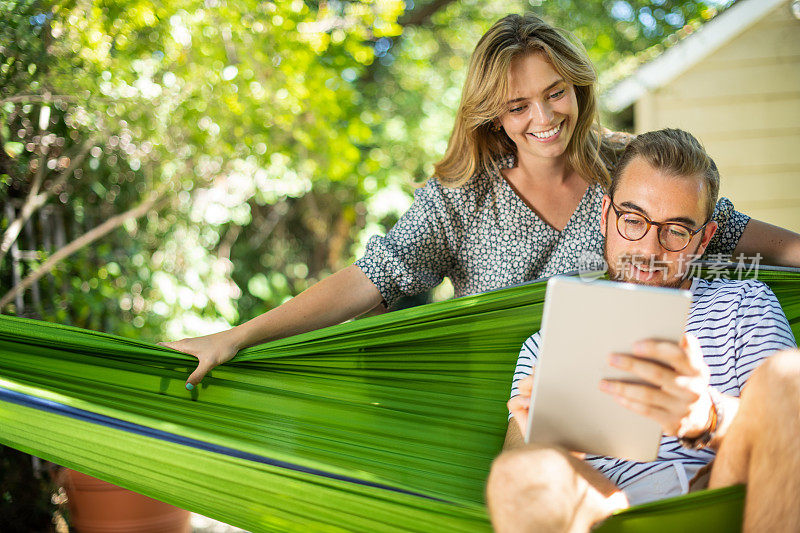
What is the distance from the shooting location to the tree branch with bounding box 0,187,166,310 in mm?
2617

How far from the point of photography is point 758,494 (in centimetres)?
111

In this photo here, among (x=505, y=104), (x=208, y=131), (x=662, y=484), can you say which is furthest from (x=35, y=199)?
(x=662, y=484)

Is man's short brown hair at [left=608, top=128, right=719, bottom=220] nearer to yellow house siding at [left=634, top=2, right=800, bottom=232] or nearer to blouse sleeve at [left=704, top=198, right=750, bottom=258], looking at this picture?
blouse sleeve at [left=704, top=198, right=750, bottom=258]

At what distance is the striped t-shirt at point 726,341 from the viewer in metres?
1.45

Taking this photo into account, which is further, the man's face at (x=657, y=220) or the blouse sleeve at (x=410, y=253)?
the blouse sleeve at (x=410, y=253)

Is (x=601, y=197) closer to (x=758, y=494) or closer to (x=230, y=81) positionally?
(x=758, y=494)

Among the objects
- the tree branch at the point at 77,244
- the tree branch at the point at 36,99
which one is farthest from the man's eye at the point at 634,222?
the tree branch at the point at 77,244

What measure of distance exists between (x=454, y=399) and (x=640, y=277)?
59 cm

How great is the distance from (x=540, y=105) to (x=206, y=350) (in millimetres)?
1102

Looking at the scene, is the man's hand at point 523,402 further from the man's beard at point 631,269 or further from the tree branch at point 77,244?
the tree branch at point 77,244

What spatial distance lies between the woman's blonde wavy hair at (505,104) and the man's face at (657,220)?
0.42 m

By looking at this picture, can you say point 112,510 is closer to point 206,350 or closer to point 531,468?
point 206,350

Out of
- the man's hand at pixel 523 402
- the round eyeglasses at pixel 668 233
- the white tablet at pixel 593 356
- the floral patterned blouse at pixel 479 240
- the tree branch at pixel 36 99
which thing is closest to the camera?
the white tablet at pixel 593 356

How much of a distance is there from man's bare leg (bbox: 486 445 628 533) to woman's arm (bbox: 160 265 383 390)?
83 centimetres
